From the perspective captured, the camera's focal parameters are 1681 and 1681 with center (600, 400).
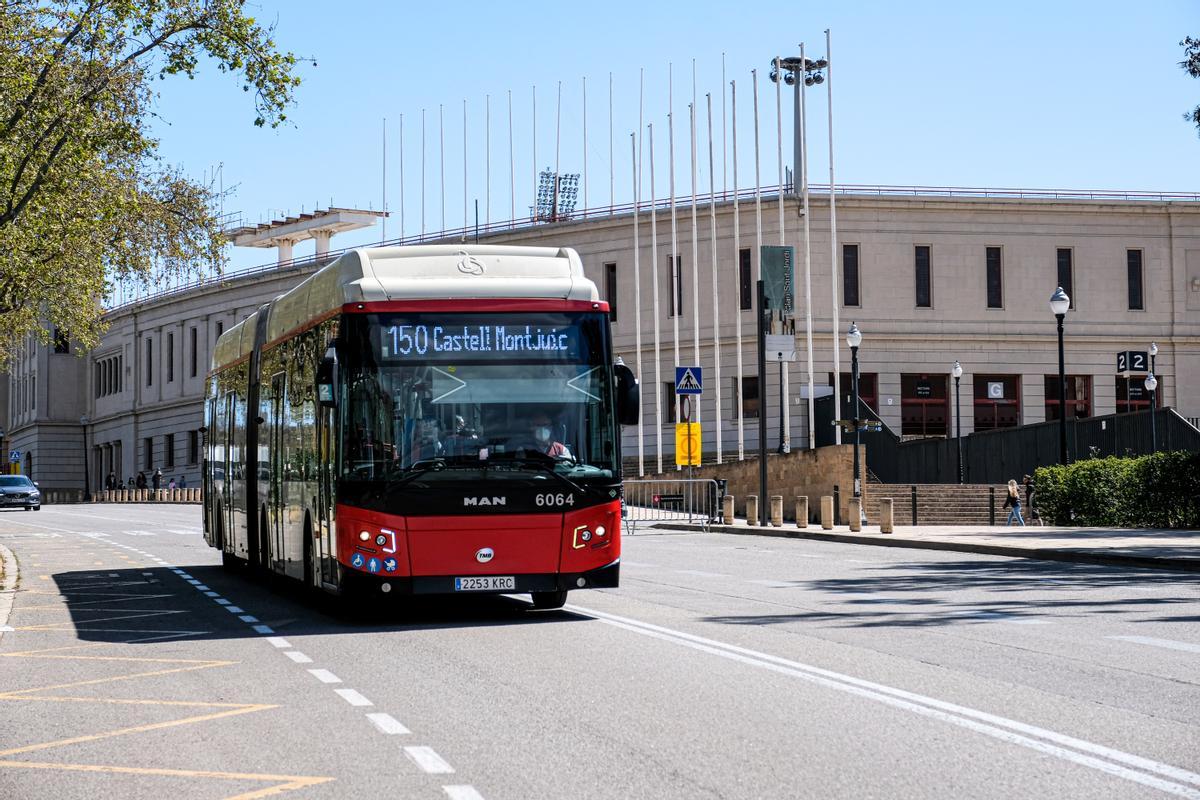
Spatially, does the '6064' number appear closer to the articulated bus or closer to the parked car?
the articulated bus

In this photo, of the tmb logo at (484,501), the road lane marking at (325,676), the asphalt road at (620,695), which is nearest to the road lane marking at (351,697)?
the asphalt road at (620,695)

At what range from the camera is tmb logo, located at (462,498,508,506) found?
15.5 m

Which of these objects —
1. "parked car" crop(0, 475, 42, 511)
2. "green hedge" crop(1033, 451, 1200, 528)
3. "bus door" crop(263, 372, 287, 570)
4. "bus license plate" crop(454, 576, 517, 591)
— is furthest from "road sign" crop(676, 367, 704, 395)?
"parked car" crop(0, 475, 42, 511)

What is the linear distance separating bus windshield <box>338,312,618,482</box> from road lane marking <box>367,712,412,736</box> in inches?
219

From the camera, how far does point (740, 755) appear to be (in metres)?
8.29

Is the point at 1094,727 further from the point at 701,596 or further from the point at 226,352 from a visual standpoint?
the point at 226,352

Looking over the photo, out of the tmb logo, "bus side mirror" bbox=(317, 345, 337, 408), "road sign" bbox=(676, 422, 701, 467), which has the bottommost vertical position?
the tmb logo

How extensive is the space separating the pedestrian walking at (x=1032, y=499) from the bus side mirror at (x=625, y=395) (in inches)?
1054

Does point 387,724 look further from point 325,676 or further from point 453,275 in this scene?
point 453,275

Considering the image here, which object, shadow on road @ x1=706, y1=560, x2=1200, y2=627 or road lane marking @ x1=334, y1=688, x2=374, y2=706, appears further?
shadow on road @ x1=706, y1=560, x2=1200, y2=627

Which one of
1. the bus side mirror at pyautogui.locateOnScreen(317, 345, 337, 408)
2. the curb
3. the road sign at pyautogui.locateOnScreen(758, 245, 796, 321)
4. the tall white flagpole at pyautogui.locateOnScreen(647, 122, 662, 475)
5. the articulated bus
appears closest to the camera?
the articulated bus

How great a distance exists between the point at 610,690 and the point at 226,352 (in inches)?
637

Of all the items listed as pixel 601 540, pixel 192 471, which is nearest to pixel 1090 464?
pixel 601 540

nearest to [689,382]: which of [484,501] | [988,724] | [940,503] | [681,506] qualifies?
[681,506]
